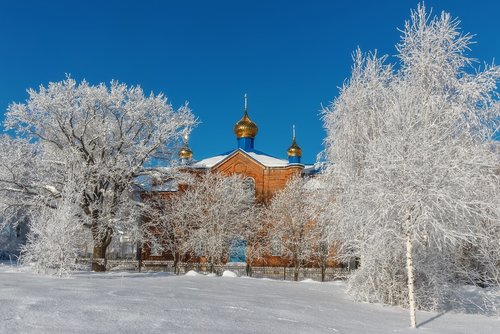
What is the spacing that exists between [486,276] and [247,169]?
22056mm

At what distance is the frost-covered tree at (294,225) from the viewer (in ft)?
78.7

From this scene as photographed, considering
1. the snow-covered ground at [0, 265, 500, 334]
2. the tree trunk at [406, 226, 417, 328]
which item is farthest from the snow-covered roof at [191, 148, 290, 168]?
the tree trunk at [406, 226, 417, 328]

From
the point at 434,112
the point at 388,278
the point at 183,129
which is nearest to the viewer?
the point at 434,112

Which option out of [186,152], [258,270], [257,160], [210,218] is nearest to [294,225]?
[258,270]

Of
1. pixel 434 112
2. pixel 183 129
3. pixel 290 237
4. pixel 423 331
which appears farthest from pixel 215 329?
pixel 290 237

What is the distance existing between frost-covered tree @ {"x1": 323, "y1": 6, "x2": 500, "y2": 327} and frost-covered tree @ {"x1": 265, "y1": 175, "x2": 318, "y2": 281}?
33.9ft

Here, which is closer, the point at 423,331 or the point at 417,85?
the point at 423,331

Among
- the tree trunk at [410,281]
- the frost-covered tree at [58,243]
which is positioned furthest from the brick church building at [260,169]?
the tree trunk at [410,281]

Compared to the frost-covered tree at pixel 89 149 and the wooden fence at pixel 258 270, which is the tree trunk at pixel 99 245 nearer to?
the frost-covered tree at pixel 89 149

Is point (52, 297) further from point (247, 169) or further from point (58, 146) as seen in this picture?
point (247, 169)

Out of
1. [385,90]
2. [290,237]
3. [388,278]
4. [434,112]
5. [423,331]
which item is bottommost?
[423,331]

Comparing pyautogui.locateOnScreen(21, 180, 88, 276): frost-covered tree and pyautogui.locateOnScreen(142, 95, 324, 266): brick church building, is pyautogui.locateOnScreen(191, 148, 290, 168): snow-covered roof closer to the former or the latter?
pyautogui.locateOnScreen(142, 95, 324, 266): brick church building

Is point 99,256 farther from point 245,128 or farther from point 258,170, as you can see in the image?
point 245,128

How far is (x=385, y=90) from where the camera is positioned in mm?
12703
